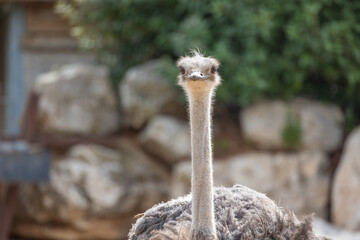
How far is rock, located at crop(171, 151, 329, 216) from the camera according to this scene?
863cm

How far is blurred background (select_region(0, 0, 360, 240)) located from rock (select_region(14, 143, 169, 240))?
0.05 feet

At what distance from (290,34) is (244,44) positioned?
58 centimetres

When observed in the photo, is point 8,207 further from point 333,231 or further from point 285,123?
point 333,231

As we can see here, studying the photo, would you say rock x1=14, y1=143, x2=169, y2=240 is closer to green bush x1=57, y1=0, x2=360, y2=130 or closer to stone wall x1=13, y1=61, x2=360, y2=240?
stone wall x1=13, y1=61, x2=360, y2=240

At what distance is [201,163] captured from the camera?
3.53 meters

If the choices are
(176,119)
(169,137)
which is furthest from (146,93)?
(169,137)

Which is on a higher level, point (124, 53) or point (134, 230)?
point (124, 53)

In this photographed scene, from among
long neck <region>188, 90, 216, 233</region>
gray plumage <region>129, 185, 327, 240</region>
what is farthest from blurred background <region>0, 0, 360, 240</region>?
long neck <region>188, 90, 216, 233</region>

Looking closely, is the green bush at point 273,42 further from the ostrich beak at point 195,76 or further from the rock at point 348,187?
the ostrich beak at point 195,76

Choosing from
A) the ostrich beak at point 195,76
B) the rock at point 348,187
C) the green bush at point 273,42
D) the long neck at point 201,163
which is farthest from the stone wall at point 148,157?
the ostrich beak at point 195,76

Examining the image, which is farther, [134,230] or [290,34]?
[290,34]

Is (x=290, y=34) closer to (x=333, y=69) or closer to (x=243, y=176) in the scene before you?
(x=333, y=69)

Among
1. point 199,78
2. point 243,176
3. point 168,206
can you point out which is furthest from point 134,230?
point 243,176

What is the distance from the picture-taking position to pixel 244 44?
872 centimetres
